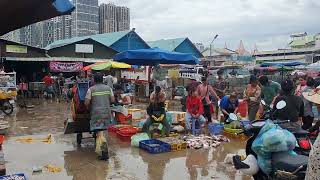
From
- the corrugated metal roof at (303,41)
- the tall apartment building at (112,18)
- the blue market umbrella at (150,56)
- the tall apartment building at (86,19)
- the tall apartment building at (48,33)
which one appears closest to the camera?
the blue market umbrella at (150,56)

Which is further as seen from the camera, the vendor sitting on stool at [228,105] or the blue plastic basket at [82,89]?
the vendor sitting on stool at [228,105]

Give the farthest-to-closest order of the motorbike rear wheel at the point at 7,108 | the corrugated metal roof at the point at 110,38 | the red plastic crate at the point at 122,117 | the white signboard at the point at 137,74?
1. the corrugated metal roof at the point at 110,38
2. the white signboard at the point at 137,74
3. the motorbike rear wheel at the point at 7,108
4. the red plastic crate at the point at 122,117

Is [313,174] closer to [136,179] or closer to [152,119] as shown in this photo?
[136,179]

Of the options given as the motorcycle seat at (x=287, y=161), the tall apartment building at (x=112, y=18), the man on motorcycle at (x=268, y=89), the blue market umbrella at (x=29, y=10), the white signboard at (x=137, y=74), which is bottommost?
the motorcycle seat at (x=287, y=161)

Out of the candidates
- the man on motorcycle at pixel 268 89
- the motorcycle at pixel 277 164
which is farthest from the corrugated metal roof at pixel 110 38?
the motorcycle at pixel 277 164

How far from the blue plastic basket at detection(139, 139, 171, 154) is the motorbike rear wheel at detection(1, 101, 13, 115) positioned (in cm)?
885

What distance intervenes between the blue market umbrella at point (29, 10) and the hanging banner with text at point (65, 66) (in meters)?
22.7

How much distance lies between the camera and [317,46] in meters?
54.0

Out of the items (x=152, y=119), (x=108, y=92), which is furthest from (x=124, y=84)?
(x=108, y=92)

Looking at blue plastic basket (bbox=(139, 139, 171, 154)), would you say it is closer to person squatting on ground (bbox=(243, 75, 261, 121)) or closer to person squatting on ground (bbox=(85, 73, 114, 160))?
person squatting on ground (bbox=(85, 73, 114, 160))

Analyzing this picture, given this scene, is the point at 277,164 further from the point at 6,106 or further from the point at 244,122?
the point at 6,106

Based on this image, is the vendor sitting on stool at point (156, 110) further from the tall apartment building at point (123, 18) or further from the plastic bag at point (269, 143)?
the tall apartment building at point (123, 18)

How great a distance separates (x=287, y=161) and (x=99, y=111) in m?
4.48

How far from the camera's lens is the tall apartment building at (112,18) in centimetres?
4791
